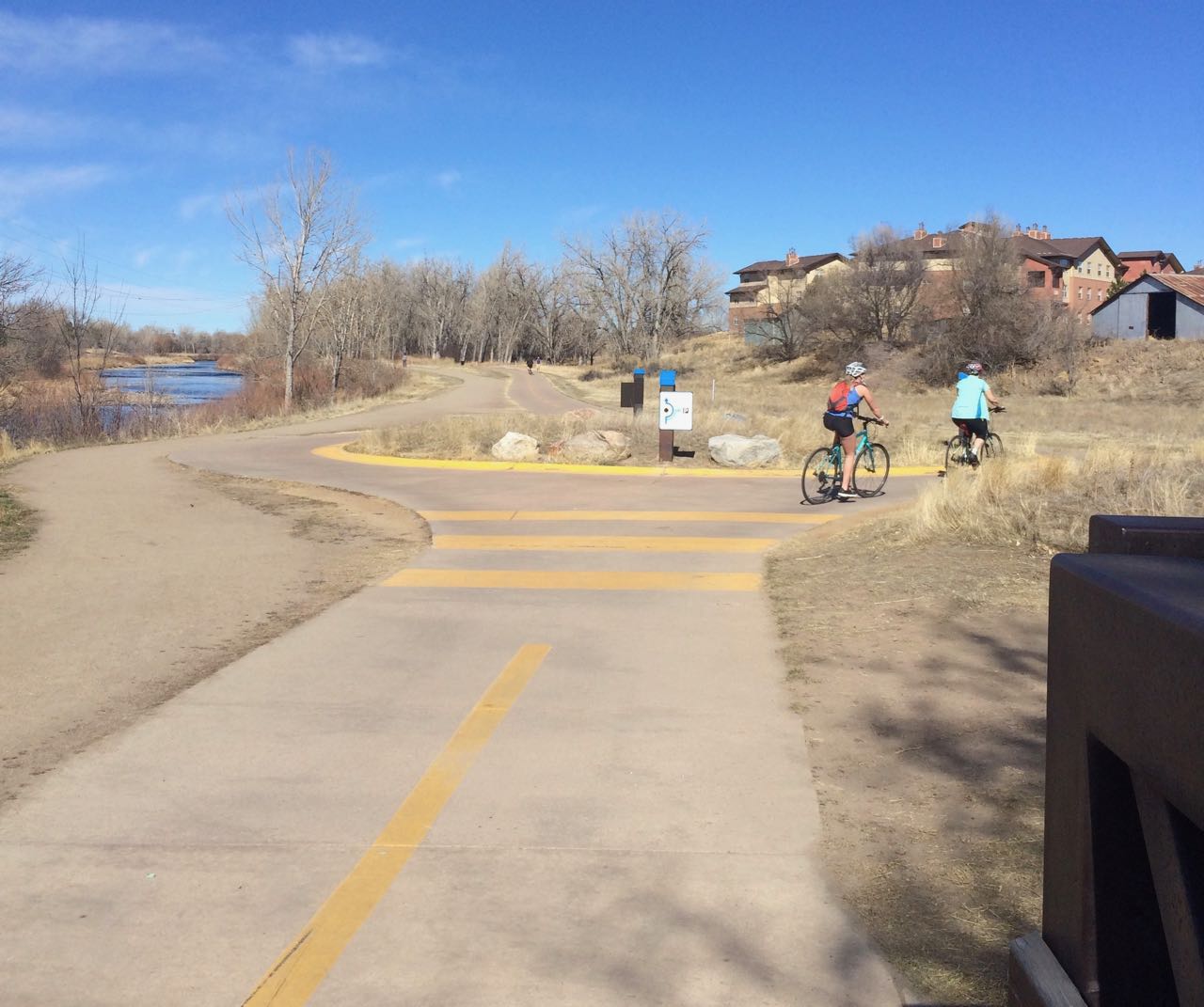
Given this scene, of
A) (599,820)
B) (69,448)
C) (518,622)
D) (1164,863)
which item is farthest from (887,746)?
(69,448)

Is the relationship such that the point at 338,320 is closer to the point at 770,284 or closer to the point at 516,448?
the point at 516,448

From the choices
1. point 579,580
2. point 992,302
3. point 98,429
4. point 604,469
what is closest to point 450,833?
point 579,580

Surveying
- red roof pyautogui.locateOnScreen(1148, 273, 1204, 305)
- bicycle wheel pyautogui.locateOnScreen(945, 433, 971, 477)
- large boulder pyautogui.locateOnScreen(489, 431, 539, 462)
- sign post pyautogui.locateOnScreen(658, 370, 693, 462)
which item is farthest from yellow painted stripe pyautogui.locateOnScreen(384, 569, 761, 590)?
red roof pyautogui.locateOnScreen(1148, 273, 1204, 305)

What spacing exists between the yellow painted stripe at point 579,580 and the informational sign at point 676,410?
8.57 metres

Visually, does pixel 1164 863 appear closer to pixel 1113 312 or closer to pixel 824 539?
pixel 824 539

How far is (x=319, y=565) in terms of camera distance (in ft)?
34.7

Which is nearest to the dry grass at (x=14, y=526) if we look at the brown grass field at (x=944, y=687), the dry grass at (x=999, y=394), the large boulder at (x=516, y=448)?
the brown grass field at (x=944, y=687)

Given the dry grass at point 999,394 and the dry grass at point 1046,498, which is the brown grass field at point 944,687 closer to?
the dry grass at point 1046,498

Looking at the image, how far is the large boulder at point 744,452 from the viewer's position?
735 inches

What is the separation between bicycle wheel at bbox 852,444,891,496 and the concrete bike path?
707cm

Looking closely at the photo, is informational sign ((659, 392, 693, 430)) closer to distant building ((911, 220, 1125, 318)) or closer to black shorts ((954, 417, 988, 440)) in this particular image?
black shorts ((954, 417, 988, 440))

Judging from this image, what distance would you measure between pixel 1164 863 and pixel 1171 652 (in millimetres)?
312

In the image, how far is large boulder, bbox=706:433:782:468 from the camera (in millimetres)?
18672

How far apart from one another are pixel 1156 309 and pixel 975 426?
55.8 m
